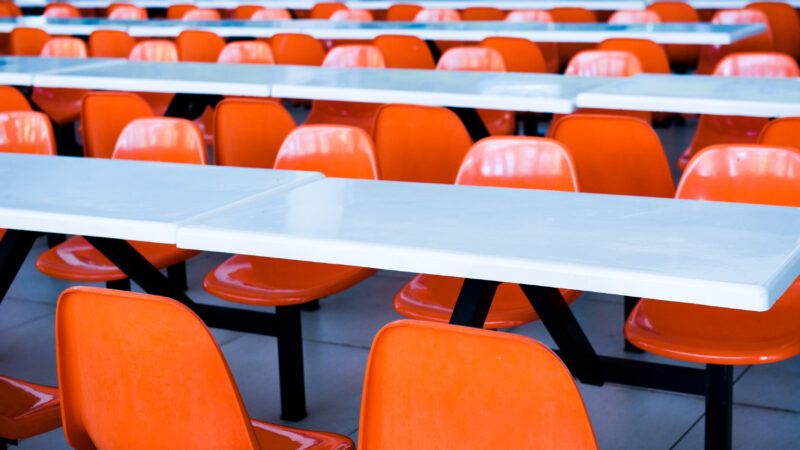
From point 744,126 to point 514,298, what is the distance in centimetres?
220

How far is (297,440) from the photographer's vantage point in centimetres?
222

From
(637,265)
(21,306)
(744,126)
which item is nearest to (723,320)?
(637,265)

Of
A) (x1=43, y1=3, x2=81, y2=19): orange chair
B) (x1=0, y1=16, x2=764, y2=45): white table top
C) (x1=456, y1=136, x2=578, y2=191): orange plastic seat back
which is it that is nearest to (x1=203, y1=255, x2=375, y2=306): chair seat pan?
(x1=456, y1=136, x2=578, y2=191): orange plastic seat back

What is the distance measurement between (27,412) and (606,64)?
3.58 metres

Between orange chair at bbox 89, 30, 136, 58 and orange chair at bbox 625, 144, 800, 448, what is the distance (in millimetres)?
5268

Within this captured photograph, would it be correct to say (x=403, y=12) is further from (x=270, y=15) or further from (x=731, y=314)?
(x=731, y=314)

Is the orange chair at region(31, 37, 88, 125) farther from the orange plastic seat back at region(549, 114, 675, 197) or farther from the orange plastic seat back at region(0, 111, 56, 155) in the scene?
the orange plastic seat back at region(549, 114, 675, 197)

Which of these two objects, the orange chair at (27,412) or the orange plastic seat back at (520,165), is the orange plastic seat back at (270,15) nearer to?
the orange plastic seat back at (520,165)

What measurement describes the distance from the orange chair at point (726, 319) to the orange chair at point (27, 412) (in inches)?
52.3

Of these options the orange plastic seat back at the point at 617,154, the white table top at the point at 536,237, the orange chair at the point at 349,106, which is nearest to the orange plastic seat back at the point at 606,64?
the orange chair at the point at 349,106

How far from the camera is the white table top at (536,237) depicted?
200cm

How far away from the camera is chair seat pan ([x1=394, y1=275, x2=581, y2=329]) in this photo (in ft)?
9.32

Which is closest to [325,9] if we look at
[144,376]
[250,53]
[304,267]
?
[250,53]

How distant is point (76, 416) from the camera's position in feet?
6.75
